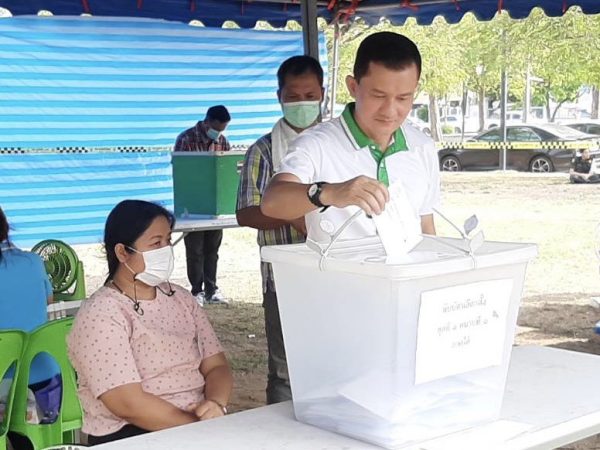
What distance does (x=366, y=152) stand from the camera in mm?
1833

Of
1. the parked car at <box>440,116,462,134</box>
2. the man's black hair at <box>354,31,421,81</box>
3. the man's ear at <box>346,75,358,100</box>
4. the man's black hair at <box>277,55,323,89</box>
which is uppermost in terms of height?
the parked car at <box>440,116,462,134</box>

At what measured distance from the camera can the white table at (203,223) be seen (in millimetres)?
4684

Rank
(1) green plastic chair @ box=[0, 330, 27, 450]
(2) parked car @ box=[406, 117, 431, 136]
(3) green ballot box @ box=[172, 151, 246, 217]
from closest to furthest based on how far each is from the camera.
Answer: (1) green plastic chair @ box=[0, 330, 27, 450] → (2) parked car @ box=[406, 117, 431, 136] → (3) green ballot box @ box=[172, 151, 246, 217]

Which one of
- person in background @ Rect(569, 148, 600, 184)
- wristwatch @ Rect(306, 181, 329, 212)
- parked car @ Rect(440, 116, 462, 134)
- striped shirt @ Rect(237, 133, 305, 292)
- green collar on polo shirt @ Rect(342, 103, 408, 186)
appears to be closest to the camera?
wristwatch @ Rect(306, 181, 329, 212)

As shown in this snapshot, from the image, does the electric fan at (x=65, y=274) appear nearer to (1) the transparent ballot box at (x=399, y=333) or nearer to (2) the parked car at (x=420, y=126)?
(2) the parked car at (x=420, y=126)

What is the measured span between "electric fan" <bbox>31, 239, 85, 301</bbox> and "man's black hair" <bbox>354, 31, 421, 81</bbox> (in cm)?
193

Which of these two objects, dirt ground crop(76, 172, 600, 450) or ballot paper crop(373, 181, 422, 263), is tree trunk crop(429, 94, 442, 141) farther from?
ballot paper crop(373, 181, 422, 263)

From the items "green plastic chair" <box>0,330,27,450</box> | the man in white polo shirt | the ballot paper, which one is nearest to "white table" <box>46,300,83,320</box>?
"green plastic chair" <box>0,330,27,450</box>

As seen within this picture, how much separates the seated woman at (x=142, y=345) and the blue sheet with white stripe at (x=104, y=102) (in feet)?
16.5

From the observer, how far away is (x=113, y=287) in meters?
2.18

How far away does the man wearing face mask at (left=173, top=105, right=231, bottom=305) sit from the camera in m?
6.33

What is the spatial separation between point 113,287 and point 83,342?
0.62 ft

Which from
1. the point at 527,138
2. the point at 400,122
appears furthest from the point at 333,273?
the point at 527,138

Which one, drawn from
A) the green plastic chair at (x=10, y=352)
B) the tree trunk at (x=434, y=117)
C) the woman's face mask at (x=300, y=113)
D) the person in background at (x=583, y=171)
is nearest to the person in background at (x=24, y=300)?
the green plastic chair at (x=10, y=352)
